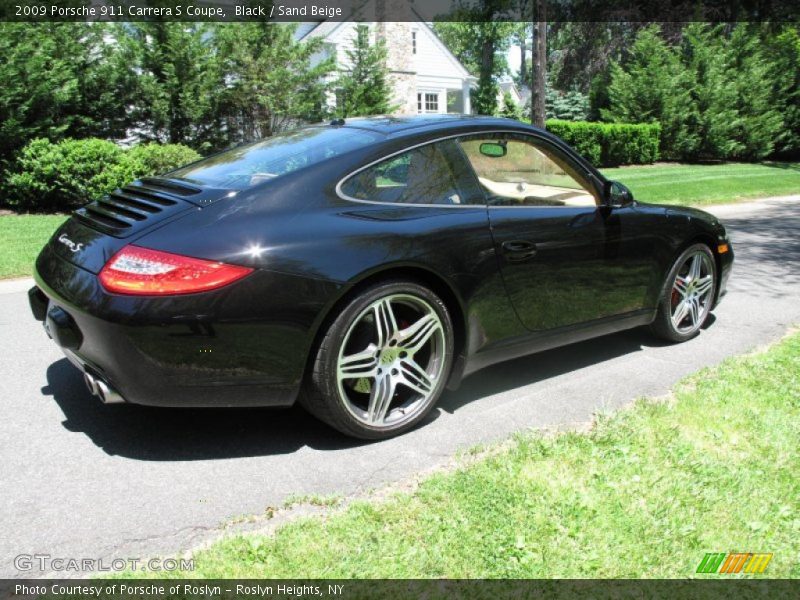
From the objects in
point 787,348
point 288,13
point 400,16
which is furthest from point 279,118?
point 787,348

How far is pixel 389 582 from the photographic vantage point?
2.23 m

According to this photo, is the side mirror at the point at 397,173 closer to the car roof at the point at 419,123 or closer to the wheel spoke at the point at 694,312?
the car roof at the point at 419,123

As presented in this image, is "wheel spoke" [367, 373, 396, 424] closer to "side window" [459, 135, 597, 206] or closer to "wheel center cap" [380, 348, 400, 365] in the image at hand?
"wheel center cap" [380, 348, 400, 365]

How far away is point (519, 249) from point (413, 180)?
70 centimetres

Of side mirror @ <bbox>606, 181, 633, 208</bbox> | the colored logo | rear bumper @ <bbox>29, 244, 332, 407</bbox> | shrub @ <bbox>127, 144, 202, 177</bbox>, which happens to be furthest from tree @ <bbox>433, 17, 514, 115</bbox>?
the colored logo

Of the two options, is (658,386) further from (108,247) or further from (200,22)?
(200,22)

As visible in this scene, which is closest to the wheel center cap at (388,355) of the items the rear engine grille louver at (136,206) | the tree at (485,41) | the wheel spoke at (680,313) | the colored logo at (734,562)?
the rear engine grille louver at (136,206)

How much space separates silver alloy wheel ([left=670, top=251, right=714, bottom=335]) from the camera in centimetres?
478

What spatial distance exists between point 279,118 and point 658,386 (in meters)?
18.1

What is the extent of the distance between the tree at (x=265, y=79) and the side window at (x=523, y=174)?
15355 mm

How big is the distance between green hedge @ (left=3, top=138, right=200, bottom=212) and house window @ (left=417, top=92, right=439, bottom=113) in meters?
24.4

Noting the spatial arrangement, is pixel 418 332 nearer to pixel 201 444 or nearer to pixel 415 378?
pixel 415 378

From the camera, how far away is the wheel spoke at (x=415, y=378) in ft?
11.0

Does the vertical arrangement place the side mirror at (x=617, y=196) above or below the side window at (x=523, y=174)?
below
